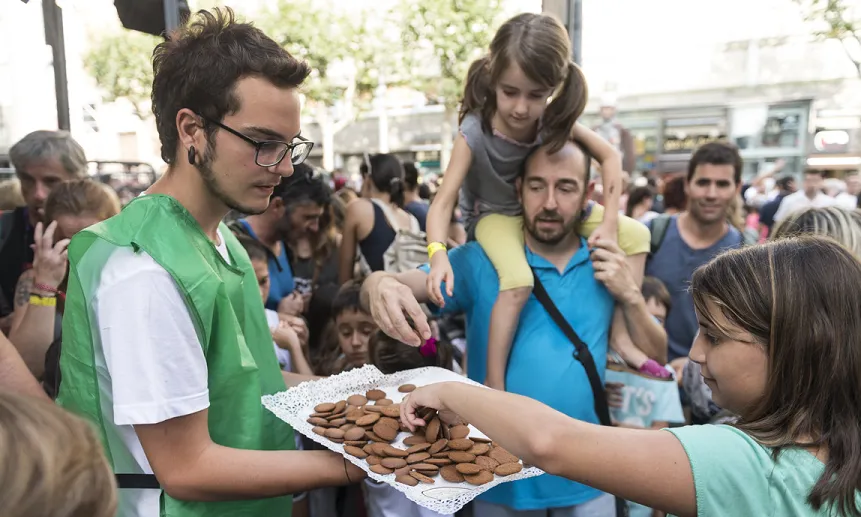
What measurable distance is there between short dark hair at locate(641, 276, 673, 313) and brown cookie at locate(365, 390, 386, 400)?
6.02 feet

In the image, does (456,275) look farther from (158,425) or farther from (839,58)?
(839,58)

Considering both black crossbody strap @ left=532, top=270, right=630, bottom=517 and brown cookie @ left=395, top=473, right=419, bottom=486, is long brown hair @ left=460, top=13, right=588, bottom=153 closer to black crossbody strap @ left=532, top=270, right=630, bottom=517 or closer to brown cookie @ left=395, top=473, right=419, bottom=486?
black crossbody strap @ left=532, top=270, right=630, bottom=517

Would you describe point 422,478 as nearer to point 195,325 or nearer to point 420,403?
point 420,403

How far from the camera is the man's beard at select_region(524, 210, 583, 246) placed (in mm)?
2311

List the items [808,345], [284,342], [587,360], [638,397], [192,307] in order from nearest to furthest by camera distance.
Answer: [808,345], [192,307], [587,360], [638,397], [284,342]

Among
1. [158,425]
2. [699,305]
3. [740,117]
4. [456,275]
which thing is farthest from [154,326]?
[740,117]

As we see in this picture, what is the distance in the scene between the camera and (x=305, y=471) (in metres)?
1.43

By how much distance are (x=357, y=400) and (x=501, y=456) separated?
A: 1.57ft

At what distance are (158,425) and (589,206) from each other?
191 cm

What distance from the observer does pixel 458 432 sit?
5.22 feet

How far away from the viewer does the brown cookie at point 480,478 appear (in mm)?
1381

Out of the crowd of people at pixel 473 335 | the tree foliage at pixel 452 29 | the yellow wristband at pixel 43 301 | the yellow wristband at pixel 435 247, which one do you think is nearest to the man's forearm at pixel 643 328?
the crowd of people at pixel 473 335

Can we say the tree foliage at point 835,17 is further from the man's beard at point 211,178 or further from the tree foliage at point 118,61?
the tree foliage at point 118,61

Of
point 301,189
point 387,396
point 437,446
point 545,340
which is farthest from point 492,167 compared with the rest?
point 301,189
